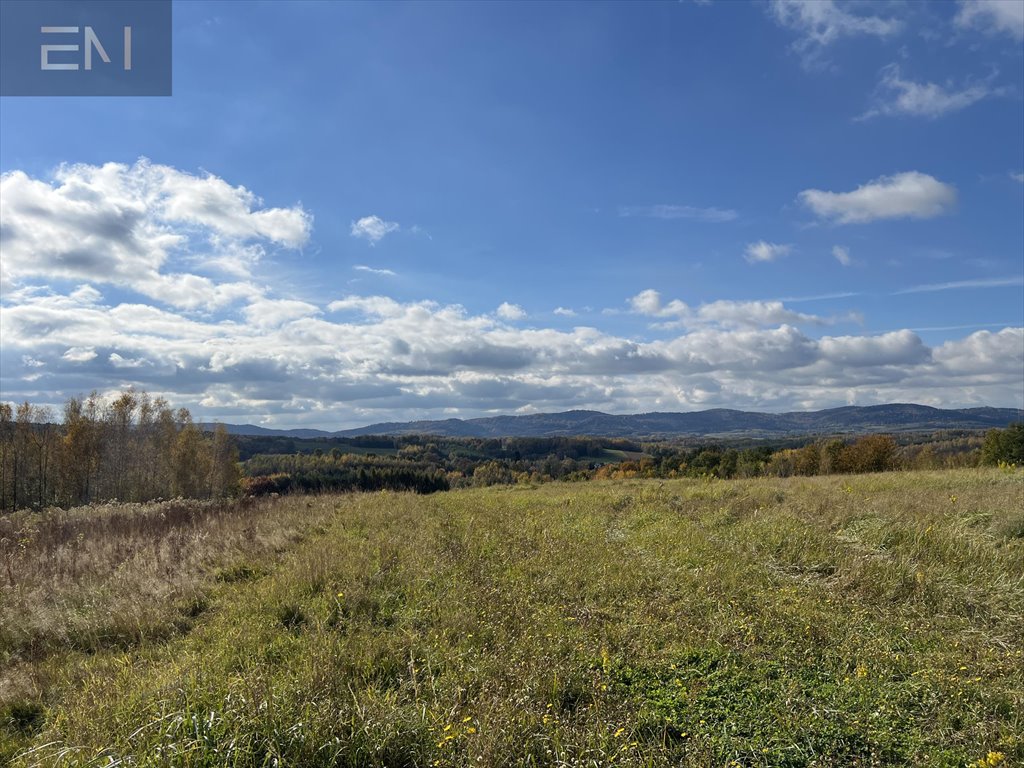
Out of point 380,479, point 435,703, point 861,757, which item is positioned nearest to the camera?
point 861,757

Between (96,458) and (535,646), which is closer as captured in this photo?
(535,646)

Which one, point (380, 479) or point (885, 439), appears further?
point (380, 479)

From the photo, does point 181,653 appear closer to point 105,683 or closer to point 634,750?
point 105,683

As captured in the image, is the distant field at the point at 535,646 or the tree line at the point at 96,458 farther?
the tree line at the point at 96,458

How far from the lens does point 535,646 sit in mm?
6453

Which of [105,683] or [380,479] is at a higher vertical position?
[105,683]

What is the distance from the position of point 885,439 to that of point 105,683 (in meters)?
73.6

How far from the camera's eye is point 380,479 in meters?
68.6

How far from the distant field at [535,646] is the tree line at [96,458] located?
52169mm

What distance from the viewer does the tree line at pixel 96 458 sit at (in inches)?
2135

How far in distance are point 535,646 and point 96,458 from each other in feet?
216

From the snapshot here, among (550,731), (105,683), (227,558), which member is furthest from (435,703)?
(227,558)

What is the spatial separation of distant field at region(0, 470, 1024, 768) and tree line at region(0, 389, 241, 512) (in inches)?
2054

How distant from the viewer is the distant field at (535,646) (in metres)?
4.46
